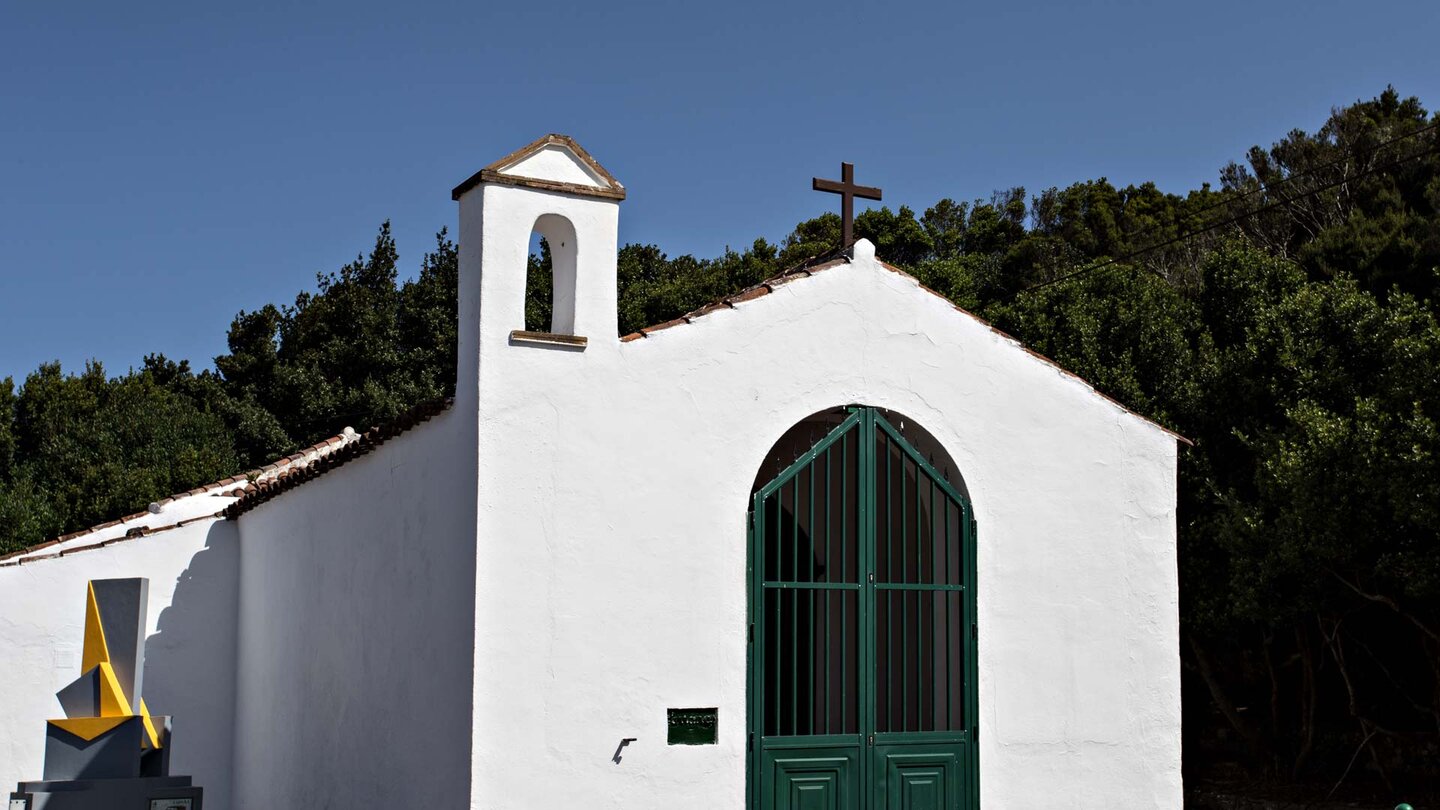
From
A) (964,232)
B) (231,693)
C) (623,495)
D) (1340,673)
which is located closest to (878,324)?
(623,495)

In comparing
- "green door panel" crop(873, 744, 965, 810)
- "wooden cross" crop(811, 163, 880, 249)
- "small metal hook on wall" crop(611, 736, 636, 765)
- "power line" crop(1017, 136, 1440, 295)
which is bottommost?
"green door panel" crop(873, 744, 965, 810)

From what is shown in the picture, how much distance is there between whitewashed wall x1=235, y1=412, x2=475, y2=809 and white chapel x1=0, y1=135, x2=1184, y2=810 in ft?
0.15

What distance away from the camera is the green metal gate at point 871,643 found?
9320mm

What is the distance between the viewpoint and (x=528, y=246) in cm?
896

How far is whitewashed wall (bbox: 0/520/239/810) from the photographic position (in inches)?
533

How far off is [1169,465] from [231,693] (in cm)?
989

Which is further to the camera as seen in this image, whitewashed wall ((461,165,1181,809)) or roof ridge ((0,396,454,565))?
roof ridge ((0,396,454,565))

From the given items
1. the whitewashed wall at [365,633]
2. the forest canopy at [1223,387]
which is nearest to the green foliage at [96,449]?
the forest canopy at [1223,387]

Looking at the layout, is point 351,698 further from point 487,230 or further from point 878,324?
point 878,324

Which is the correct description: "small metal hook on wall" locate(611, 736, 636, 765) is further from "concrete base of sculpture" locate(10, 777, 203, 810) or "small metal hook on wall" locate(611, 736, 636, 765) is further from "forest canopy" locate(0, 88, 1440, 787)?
"forest canopy" locate(0, 88, 1440, 787)

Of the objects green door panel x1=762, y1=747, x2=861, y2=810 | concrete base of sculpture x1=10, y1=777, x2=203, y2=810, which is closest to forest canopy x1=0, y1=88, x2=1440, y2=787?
green door panel x1=762, y1=747, x2=861, y2=810

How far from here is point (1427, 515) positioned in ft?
Result: 52.3

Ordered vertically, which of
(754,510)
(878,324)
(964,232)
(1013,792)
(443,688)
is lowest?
(1013,792)

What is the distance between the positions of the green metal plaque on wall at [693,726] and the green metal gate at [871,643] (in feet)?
1.09
